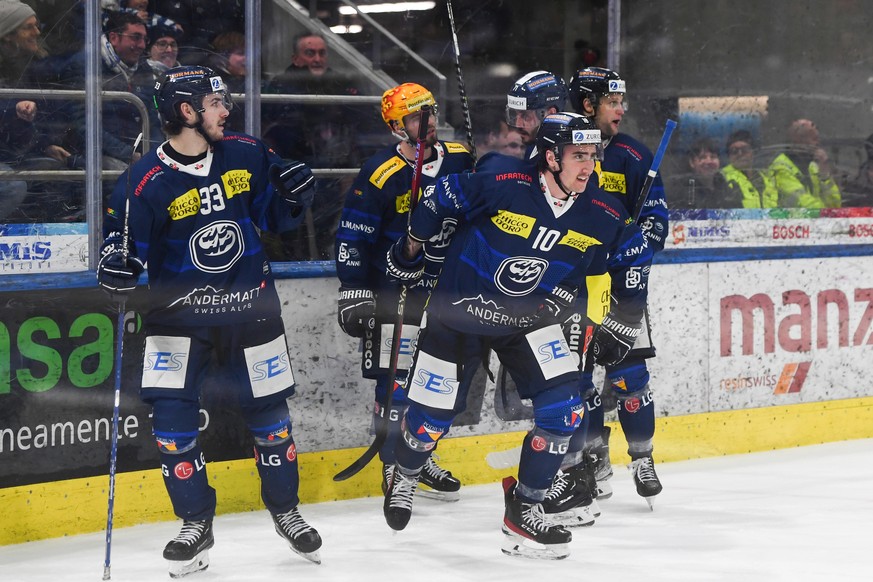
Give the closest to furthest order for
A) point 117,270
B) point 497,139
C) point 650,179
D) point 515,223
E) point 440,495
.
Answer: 1. point 117,270
2. point 515,223
3. point 650,179
4. point 440,495
5. point 497,139

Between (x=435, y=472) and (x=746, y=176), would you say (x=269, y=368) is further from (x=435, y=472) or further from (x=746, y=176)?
(x=746, y=176)

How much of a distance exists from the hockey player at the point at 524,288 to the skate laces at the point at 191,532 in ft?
2.39

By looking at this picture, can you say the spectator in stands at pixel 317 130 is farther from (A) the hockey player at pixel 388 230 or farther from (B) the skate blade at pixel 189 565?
(B) the skate blade at pixel 189 565

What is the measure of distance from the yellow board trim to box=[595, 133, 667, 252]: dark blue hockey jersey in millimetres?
1174

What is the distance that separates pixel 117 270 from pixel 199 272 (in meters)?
0.27

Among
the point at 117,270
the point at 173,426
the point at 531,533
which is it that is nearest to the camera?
the point at 117,270

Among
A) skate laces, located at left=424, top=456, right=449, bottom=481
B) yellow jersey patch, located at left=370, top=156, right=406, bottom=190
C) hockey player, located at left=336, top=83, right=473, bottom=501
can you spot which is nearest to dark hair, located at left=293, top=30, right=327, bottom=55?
hockey player, located at left=336, top=83, right=473, bottom=501

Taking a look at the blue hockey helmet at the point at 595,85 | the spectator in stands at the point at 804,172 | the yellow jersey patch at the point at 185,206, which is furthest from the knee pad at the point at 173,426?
the spectator in stands at the point at 804,172

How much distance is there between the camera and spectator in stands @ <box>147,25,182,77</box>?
179 inches

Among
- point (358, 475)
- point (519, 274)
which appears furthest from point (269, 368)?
point (358, 475)

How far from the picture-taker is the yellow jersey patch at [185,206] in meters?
3.72

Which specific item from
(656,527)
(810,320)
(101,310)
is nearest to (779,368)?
(810,320)

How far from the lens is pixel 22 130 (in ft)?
14.1

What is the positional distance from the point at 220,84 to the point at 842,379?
3.54m
